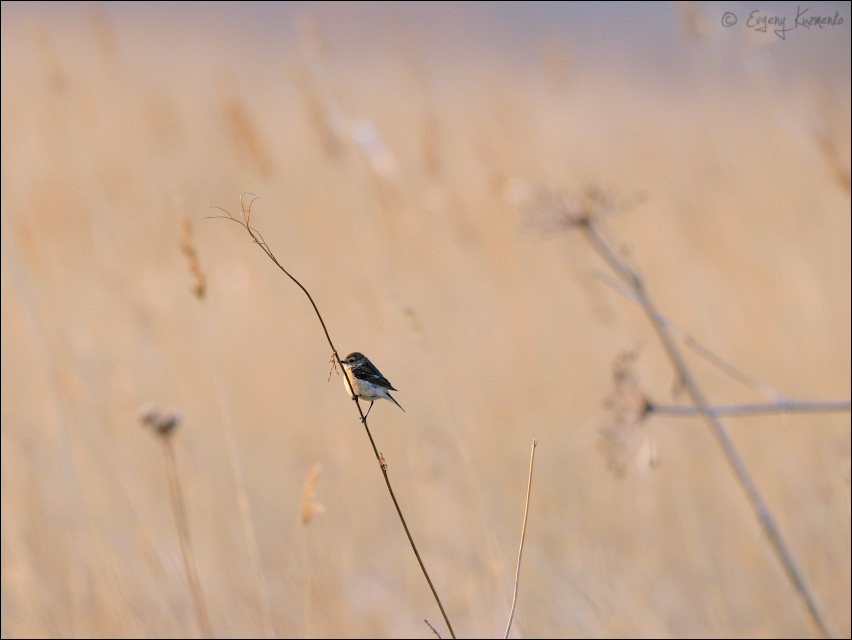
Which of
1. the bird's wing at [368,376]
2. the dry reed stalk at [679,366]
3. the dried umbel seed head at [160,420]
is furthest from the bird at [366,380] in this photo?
the dry reed stalk at [679,366]

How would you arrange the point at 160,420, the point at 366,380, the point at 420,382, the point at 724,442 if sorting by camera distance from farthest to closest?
the point at 420,382 < the point at 160,420 < the point at 366,380 < the point at 724,442

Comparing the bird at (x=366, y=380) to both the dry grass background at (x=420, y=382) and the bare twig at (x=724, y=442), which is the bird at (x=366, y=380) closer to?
the dry grass background at (x=420, y=382)

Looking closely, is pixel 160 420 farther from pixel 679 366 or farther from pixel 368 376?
pixel 679 366

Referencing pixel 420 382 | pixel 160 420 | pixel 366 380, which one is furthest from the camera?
pixel 420 382

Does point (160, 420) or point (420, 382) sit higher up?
point (420, 382)

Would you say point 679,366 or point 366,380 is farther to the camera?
point 366,380

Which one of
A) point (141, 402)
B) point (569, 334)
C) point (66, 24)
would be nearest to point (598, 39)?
point (66, 24)

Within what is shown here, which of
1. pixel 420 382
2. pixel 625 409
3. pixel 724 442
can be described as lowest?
pixel 724 442

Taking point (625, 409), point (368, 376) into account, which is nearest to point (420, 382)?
point (368, 376)
